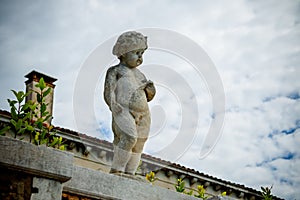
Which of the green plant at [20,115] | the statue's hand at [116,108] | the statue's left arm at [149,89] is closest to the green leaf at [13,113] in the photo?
the green plant at [20,115]

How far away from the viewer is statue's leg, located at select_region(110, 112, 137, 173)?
6277 millimetres

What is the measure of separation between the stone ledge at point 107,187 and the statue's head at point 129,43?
1.95 m

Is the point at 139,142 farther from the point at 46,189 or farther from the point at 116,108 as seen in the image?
the point at 46,189

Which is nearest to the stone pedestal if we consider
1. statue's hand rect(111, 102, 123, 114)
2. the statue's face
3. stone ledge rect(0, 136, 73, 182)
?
stone ledge rect(0, 136, 73, 182)

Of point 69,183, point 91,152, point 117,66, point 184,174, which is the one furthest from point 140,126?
point 184,174

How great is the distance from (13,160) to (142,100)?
7.73 ft

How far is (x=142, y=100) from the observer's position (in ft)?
21.7

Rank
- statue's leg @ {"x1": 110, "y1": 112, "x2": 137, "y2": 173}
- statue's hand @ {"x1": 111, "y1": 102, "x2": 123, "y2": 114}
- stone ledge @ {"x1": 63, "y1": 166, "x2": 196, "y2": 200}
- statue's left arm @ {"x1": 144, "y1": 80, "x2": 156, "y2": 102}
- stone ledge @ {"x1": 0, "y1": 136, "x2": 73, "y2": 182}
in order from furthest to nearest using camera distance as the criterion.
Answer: statue's left arm @ {"x1": 144, "y1": 80, "x2": 156, "y2": 102} → statue's hand @ {"x1": 111, "y1": 102, "x2": 123, "y2": 114} → statue's leg @ {"x1": 110, "y1": 112, "x2": 137, "y2": 173} → stone ledge @ {"x1": 63, "y1": 166, "x2": 196, "y2": 200} → stone ledge @ {"x1": 0, "y1": 136, "x2": 73, "y2": 182}

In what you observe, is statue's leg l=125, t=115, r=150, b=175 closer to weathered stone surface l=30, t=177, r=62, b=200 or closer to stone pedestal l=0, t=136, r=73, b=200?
stone pedestal l=0, t=136, r=73, b=200

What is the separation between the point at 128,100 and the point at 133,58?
0.70 metres

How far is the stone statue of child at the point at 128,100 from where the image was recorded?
6.33m

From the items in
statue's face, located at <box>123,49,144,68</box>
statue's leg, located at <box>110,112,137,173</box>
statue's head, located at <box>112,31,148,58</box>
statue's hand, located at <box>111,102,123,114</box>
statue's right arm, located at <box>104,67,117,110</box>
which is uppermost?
statue's head, located at <box>112,31,148,58</box>

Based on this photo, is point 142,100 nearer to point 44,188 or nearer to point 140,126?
point 140,126

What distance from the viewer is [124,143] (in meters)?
6.32
